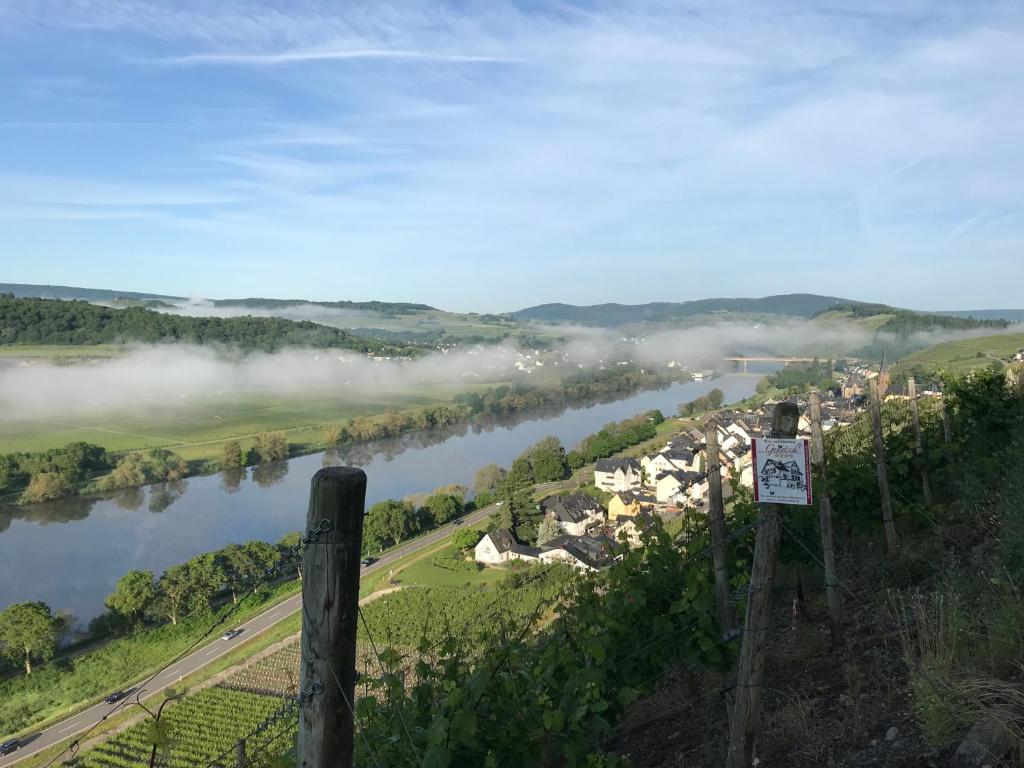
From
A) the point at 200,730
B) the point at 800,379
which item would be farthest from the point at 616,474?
the point at 800,379

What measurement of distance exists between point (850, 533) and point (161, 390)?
94.9 meters

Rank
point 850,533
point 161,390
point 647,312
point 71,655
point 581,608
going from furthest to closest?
point 647,312
point 161,390
point 71,655
point 850,533
point 581,608

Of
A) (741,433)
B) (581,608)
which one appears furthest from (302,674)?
(741,433)

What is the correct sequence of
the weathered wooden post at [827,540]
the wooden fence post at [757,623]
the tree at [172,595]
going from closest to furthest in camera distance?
the wooden fence post at [757,623], the weathered wooden post at [827,540], the tree at [172,595]

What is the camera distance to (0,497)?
4212cm

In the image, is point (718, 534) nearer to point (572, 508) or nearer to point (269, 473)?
point (572, 508)

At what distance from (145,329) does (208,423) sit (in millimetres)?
45214

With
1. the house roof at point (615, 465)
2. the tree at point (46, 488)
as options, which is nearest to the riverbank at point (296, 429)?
the tree at point (46, 488)

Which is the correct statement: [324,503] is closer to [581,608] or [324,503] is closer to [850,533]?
[581,608]

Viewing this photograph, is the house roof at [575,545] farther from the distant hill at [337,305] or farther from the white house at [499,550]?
the distant hill at [337,305]

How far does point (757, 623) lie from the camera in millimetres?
2529

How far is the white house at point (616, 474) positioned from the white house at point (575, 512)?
12.1 feet

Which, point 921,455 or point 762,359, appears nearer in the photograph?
point 921,455

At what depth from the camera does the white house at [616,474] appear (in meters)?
34.4
